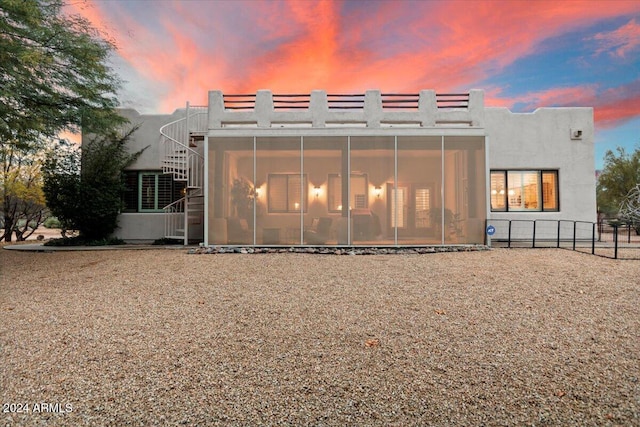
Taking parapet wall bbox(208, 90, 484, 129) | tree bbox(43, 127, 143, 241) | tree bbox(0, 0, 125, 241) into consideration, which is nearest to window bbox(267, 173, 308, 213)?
parapet wall bbox(208, 90, 484, 129)

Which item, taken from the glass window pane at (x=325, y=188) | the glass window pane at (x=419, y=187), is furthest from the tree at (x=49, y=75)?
the glass window pane at (x=419, y=187)

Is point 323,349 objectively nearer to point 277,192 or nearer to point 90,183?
point 277,192

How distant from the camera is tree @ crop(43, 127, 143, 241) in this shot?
31.2ft

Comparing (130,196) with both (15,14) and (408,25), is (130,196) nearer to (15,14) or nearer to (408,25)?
(15,14)

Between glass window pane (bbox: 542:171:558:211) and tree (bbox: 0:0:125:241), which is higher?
tree (bbox: 0:0:125:241)

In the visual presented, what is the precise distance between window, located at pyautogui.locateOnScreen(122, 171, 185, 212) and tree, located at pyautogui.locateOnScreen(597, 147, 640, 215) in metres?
20.7

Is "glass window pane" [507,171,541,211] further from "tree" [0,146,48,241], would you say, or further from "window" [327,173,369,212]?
"tree" [0,146,48,241]

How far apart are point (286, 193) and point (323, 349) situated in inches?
214

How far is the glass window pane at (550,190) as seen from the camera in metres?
9.90

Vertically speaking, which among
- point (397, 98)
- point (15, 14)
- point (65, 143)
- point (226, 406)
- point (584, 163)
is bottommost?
point (226, 406)

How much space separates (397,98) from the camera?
8.52 m

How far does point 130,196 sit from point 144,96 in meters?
4.11

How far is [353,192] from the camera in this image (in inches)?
313

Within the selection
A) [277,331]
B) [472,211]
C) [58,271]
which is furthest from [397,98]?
[58,271]
